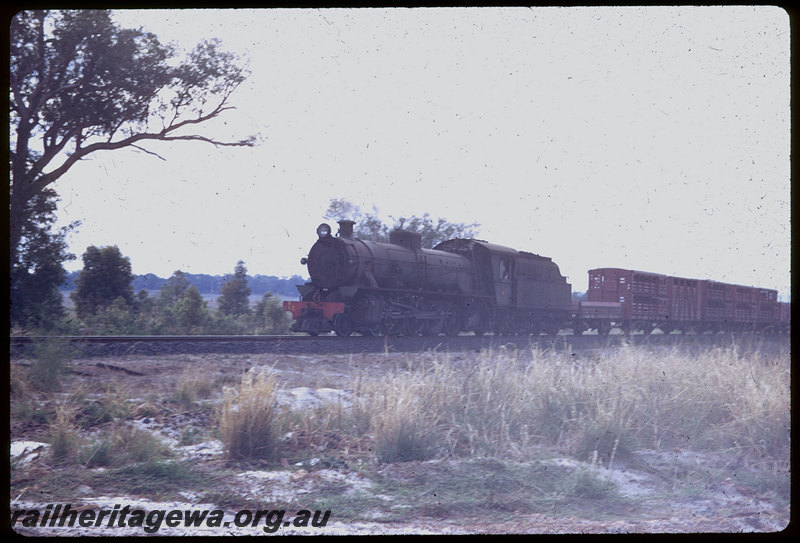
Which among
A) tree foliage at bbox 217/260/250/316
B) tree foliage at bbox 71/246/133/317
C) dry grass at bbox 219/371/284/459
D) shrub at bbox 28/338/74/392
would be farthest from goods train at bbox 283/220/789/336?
dry grass at bbox 219/371/284/459

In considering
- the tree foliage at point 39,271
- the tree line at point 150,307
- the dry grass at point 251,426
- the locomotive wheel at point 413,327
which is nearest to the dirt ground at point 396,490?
the dry grass at point 251,426

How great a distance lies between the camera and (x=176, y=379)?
9.84m

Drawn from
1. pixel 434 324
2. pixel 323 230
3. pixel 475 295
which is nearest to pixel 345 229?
pixel 323 230

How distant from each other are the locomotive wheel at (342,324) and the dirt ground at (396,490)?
9.68 meters

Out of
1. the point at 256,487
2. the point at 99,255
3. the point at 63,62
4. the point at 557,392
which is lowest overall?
the point at 256,487

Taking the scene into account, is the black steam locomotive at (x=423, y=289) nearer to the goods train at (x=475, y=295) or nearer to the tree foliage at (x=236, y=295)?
the goods train at (x=475, y=295)

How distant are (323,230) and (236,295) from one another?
6.57m

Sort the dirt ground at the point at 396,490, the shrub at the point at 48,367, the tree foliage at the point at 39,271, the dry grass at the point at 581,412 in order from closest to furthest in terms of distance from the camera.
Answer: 1. the dirt ground at the point at 396,490
2. the dry grass at the point at 581,412
3. the shrub at the point at 48,367
4. the tree foliage at the point at 39,271

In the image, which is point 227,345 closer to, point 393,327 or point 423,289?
point 393,327

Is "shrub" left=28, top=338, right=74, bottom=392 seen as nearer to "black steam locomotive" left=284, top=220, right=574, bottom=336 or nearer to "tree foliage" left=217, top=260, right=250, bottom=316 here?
"black steam locomotive" left=284, top=220, right=574, bottom=336

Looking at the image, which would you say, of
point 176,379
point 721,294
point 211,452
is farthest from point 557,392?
point 721,294

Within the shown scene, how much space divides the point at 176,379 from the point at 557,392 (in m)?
6.49

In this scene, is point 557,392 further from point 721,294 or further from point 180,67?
point 721,294

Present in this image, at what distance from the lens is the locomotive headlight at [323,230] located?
736 inches
